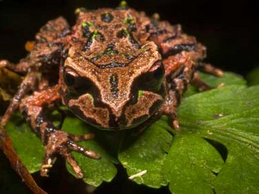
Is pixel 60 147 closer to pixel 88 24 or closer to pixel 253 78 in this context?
pixel 88 24

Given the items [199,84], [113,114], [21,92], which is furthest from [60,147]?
[199,84]

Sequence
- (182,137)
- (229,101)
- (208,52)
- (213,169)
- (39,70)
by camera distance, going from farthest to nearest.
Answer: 1. (208,52)
2. (39,70)
3. (229,101)
4. (182,137)
5. (213,169)

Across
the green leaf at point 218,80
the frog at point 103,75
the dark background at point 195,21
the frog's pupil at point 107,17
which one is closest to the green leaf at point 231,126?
the frog at point 103,75

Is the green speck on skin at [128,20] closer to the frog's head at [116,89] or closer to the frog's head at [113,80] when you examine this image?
the frog's head at [113,80]

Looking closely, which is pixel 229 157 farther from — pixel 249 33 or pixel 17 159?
pixel 249 33

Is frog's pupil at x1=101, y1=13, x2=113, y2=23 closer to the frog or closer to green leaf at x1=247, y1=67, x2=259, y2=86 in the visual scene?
the frog

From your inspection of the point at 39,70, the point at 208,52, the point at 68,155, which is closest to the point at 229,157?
the point at 68,155

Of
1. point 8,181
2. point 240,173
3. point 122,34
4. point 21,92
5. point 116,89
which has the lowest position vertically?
point 8,181
